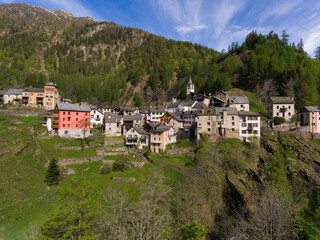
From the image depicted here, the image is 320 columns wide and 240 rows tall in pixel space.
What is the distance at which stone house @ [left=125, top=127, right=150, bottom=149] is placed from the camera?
52.3 m

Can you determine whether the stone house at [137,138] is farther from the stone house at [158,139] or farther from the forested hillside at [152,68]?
the forested hillside at [152,68]

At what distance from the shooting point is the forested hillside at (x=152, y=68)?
7100 cm

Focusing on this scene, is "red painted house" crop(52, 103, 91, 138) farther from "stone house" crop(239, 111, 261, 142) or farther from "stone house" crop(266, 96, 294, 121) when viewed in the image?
"stone house" crop(266, 96, 294, 121)

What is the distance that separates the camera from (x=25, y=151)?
134 feet

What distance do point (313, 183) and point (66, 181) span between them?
52597mm

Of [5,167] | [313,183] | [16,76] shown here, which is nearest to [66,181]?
[5,167]

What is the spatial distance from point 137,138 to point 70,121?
2462 cm

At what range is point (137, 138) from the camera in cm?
5238

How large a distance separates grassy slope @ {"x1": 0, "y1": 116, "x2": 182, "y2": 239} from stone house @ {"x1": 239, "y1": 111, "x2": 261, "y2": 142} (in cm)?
2472

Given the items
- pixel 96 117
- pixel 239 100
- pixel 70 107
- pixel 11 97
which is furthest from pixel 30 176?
pixel 239 100

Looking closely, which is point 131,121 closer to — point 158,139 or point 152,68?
point 158,139

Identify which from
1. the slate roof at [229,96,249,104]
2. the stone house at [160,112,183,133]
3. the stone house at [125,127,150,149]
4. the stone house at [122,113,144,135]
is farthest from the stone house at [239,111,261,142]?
the stone house at [122,113,144,135]

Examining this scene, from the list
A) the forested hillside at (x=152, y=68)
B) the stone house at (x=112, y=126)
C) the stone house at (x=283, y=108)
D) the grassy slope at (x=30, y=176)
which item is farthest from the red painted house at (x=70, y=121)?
the stone house at (x=283, y=108)

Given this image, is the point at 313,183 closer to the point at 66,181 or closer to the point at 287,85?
the point at 287,85
